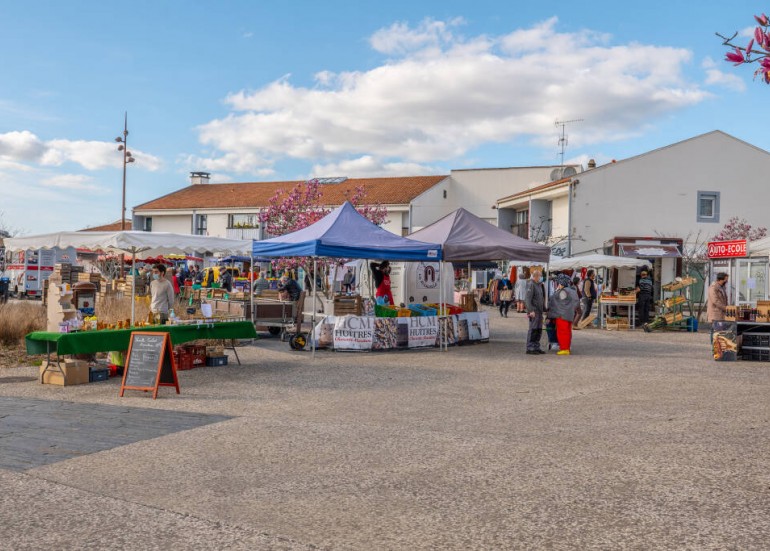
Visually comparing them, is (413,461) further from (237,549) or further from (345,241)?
(345,241)

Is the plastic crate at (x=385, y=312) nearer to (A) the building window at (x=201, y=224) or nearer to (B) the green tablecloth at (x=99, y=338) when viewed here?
(B) the green tablecloth at (x=99, y=338)

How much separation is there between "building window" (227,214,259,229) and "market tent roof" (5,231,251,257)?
35950mm

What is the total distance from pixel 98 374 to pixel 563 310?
30.1 feet

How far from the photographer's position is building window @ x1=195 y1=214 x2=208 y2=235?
56.4m

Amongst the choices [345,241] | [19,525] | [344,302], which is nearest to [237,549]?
[19,525]

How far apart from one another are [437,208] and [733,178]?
19.9 m

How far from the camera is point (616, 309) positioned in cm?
2553

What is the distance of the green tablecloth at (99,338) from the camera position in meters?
10.7

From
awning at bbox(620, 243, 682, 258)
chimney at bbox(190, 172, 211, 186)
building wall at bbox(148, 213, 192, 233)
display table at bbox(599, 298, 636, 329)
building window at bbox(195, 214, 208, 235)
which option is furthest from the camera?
chimney at bbox(190, 172, 211, 186)

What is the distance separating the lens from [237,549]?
4.57 metres

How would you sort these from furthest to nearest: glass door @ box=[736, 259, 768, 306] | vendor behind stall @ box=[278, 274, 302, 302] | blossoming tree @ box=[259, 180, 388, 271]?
blossoming tree @ box=[259, 180, 388, 271] → glass door @ box=[736, 259, 768, 306] → vendor behind stall @ box=[278, 274, 302, 302]

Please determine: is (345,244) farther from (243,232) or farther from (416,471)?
(243,232)

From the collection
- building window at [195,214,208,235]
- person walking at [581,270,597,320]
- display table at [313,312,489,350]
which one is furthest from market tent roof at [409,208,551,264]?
building window at [195,214,208,235]

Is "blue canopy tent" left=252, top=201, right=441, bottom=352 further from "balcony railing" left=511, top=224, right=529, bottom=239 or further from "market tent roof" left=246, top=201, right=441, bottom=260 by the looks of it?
"balcony railing" left=511, top=224, right=529, bottom=239
